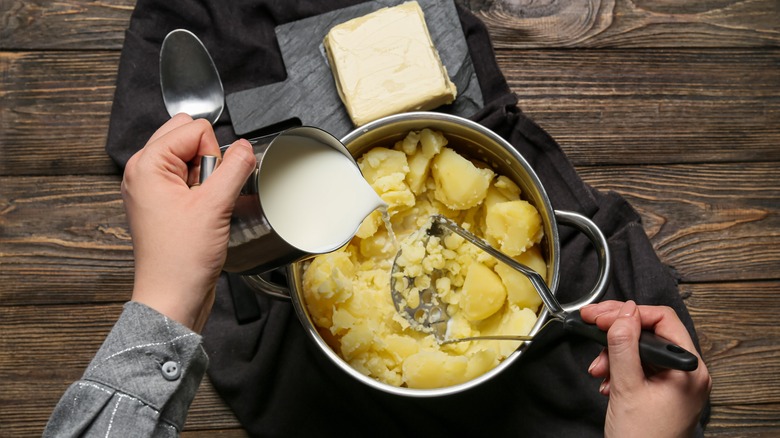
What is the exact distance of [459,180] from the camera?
1.12m

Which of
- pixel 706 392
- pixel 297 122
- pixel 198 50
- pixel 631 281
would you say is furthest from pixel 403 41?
pixel 706 392

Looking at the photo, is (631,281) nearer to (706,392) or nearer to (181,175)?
(706,392)

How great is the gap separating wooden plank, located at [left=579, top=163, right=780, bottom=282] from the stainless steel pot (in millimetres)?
290

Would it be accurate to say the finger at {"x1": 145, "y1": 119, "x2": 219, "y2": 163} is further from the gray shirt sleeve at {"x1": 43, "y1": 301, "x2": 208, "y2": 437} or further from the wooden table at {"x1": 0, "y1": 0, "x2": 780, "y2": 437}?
the wooden table at {"x1": 0, "y1": 0, "x2": 780, "y2": 437}

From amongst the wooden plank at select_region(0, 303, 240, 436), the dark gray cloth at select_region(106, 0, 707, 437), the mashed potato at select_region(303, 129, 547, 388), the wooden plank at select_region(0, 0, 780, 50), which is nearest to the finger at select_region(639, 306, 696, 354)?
the mashed potato at select_region(303, 129, 547, 388)

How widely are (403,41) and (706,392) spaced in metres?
0.79

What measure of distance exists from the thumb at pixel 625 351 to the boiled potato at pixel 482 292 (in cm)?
25

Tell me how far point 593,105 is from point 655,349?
26.4 inches

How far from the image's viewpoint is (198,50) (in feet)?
4.19

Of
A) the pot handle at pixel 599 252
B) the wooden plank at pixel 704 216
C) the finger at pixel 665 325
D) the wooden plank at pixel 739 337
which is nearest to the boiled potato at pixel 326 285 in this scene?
the pot handle at pixel 599 252

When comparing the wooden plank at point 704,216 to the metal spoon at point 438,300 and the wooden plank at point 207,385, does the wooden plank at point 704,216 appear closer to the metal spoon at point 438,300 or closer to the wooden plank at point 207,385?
the wooden plank at point 207,385

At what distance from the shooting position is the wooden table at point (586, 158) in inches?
50.3

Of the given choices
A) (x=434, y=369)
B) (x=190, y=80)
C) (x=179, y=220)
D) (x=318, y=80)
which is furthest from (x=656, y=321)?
(x=190, y=80)

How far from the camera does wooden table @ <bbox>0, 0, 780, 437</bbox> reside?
1278 millimetres
